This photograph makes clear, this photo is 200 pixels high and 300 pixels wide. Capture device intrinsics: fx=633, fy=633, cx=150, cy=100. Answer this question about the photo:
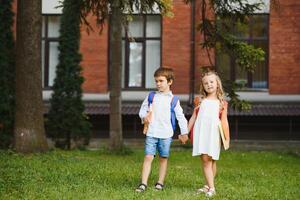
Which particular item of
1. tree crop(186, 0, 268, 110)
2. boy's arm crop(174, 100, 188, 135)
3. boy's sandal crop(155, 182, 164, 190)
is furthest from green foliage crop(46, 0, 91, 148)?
boy's arm crop(174, 100, 188, 135)

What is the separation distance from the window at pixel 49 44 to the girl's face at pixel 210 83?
585 inches

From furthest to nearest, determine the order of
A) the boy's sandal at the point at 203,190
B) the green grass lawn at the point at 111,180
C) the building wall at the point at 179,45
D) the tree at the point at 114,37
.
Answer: the building wall at the point at 179,45, the tree at the point at 114,37, the boy's sandal at the point at 203,190, the green grass lawn at the point at 111,180

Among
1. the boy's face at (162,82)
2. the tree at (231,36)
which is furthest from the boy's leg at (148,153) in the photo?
the tree at (231,36)

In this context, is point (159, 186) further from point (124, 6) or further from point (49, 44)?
point (49, 44)

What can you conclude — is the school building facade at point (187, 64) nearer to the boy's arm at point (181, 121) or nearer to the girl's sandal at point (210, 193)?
the boy's arm at point (181, 121)

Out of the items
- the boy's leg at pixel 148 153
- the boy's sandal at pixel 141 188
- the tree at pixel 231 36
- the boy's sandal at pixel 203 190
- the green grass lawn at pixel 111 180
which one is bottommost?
the green grass lawn at pixel 111 180

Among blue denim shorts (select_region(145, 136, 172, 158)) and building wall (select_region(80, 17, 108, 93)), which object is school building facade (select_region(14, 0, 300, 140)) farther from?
blue denim shorts (select_region(145, 136, 172, 158))

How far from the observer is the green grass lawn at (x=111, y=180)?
821 centimetres

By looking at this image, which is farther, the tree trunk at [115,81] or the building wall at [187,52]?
the building wall at [187,52]

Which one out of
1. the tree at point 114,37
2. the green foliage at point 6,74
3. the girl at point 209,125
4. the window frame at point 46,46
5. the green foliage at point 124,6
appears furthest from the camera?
the window frame at point 46,46

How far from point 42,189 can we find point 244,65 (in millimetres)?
6425

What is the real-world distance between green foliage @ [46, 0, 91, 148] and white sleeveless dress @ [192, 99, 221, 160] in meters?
9.97

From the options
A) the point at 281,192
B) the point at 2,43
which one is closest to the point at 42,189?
the point at 281,192

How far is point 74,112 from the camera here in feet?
59.4
